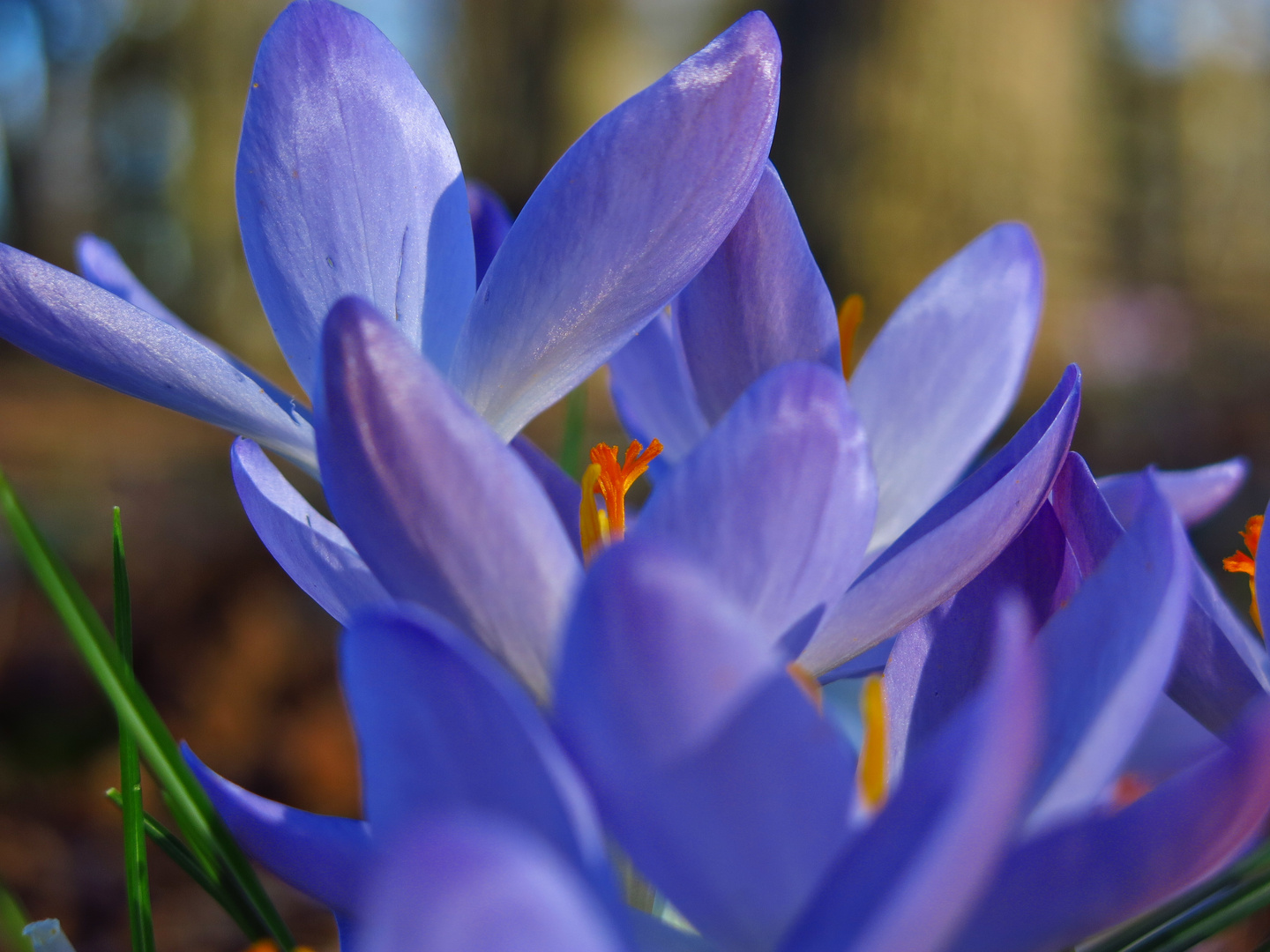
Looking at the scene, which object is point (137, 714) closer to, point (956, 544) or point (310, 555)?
point (310, 555)

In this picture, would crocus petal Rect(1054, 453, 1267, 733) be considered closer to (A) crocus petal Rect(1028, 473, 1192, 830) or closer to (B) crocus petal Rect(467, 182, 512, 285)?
(A) crocus petal Rect(1028, 473, 1192, 830)

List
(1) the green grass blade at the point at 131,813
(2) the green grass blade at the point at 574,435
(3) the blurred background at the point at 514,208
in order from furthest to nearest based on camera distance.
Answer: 1. (3) the blurred background at the point at 514,208
2. (2) the green grass blade at the point at 574,435
3. (1) the green grass blade at the point at 131,813

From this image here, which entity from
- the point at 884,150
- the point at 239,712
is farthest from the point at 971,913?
the point at 884,150

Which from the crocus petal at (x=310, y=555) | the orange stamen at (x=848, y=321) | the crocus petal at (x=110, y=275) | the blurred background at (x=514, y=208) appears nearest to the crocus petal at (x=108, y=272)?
the crocus petal at (x=110, y=275)

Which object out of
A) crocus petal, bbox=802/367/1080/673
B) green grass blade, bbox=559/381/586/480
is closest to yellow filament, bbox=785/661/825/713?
crocus petal, bbox=802/367/1080/673

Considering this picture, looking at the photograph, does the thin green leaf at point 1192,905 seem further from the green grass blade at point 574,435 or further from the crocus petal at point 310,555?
the green grass blade at point 574,435

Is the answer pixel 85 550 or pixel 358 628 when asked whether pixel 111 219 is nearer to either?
pixel 85 550

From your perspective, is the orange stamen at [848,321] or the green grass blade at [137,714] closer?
the green grass blade at [137,714]
